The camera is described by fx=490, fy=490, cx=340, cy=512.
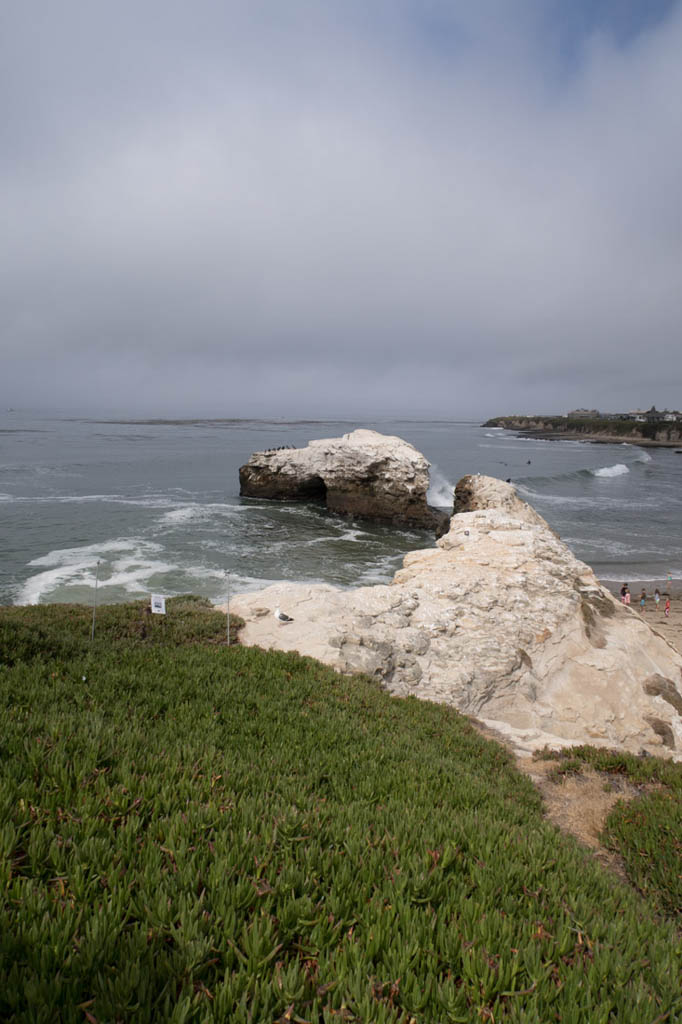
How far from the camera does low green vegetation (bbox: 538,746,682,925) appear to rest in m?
4.93

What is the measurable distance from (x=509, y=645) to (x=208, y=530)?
25.7 metres

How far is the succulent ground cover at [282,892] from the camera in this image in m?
2.48

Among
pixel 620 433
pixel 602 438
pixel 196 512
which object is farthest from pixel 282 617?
pixel 620 433

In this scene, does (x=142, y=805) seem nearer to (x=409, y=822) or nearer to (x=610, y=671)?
(x=409, y=822)

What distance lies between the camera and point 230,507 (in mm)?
42219

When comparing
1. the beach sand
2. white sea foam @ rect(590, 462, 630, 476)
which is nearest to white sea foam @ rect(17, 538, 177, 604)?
the beach sand

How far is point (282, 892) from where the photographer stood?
317 centimetres

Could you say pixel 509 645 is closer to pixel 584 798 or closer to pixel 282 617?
pixel 584 798

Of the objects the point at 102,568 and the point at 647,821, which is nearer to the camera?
the point at 647,821

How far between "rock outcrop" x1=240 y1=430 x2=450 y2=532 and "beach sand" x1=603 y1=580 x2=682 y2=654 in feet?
42.7

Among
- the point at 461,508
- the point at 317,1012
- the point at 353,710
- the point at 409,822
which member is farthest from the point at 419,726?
the point at 461,508

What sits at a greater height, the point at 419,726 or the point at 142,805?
the point at 142,805

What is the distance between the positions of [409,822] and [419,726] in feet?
14.0

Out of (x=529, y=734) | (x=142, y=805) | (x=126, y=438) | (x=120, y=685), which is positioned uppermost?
(x=126, y=438)
